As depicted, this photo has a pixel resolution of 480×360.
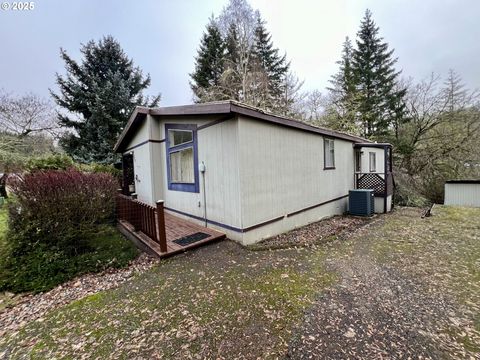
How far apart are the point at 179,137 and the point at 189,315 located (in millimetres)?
4916

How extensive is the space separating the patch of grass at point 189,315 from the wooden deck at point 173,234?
548 millimetres

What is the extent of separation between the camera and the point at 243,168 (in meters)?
4.66

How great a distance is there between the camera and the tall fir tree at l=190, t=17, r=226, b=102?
673 inches

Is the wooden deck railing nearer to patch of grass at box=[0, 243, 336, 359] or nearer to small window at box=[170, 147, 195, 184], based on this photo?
patch of grass at box=[0, 243, 336, 359]

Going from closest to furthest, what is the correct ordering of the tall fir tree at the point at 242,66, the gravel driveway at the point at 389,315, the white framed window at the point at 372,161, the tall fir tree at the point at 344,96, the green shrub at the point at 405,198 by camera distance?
the gravel driveway at the point at 389,315, the green shrub at the point at 405,198, the white framed window at the point at 372,161, the tall fir tree at the point at 242,66, the tall fir tree at the point at 344,96

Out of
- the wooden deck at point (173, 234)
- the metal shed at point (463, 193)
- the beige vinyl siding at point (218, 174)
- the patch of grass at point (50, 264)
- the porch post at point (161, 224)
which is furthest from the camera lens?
the metal shed at point (463, 193)

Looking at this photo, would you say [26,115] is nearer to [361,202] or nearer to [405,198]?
[361,202]

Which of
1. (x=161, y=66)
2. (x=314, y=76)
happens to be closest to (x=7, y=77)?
(x=161, y=66)

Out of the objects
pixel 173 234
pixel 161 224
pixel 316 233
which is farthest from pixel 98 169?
pixel 316 233

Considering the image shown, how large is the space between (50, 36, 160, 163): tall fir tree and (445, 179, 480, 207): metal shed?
61.7 feet

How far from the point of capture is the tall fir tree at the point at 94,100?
14.2 meters

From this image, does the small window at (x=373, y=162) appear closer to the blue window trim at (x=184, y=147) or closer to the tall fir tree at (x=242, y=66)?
the tall fir tree at (x=242, y=66)

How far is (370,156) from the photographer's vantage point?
1092cm

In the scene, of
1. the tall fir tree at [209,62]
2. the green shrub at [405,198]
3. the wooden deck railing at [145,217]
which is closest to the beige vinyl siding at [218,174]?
the wooden deck railing at [145,217]
